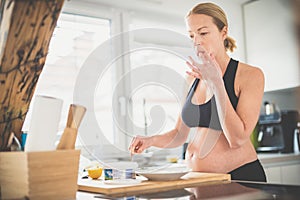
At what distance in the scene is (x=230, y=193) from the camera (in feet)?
3.18

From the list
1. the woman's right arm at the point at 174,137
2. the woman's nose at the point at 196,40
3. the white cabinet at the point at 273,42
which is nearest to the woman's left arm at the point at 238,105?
the woman's nose at the point at 196,40

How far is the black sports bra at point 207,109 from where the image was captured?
1670 mm

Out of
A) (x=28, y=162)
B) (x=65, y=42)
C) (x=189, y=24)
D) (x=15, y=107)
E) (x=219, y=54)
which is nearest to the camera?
(x=28, y=162)

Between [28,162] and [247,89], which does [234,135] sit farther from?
[28,162]

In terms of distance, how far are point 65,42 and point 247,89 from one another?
1291 mm

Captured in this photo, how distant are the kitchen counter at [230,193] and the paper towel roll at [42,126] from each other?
18cm

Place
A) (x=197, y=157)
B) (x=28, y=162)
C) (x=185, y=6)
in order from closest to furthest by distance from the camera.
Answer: (x=28, y=162) < (x=197, y=157) < (x=185, y=6)

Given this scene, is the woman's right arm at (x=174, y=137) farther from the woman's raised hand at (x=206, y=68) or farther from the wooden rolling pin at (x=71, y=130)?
the wooden rolling pin at (x=71, y=130)

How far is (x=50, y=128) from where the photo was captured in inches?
35.2

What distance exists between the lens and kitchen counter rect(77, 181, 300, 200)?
92cm

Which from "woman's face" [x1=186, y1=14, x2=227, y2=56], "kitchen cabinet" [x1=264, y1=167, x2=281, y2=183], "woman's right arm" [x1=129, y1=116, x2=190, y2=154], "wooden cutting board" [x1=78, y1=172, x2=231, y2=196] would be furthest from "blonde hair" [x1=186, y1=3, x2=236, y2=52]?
"kitchen cabinet" [x1=264, y1=167, x2=281, y2=183]

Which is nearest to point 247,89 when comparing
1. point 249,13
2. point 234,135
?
point 234,135

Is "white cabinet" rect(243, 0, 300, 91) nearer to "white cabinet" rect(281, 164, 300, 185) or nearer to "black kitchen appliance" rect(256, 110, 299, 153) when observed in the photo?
"black kitchen appliance" rect(256, 110, 299, 153)

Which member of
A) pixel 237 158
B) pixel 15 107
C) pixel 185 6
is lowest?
pixel 237 158
